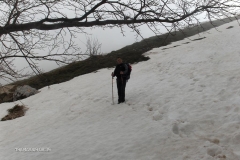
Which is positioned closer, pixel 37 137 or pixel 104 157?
pixel 104 157

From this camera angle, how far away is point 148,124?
5.76 metres

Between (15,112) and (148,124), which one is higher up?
(148,124)

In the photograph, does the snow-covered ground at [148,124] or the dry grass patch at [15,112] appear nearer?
the snow-covered ground at [148,124]

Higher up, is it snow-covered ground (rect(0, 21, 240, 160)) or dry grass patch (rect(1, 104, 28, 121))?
snow-covered ground (rect(0, 21, 240, 160))

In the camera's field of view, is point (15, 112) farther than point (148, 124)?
Yes

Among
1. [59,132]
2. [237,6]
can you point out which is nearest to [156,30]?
[237,6]

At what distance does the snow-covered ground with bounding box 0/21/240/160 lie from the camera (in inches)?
170

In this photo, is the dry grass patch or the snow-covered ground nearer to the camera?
the snow-covered ground

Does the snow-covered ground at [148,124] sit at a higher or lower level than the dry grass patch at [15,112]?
higher

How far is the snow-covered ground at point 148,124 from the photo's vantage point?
14.1ft

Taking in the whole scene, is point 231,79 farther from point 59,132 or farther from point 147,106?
point 59,132

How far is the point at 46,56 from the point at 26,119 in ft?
22.6

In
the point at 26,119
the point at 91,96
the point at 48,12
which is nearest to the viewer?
the point at 48,12

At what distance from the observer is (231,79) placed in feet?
25.9
